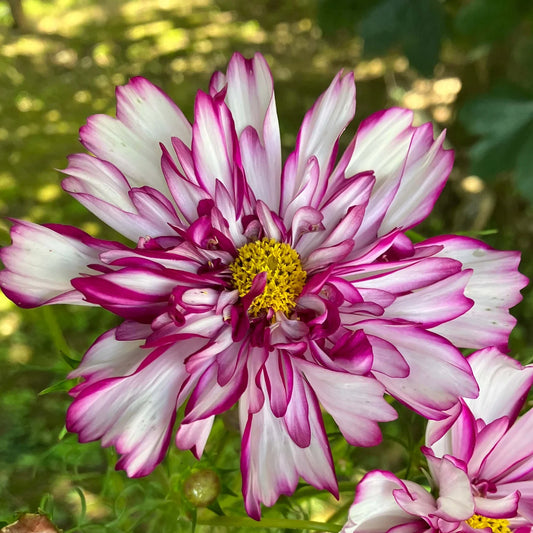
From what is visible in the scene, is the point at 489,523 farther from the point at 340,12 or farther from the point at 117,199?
the point at 340,12

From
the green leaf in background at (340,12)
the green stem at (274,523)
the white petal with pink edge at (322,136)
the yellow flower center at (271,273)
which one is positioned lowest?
the green stem at (274,523)

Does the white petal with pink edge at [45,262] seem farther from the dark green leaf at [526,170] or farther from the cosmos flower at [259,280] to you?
the dark green leaf at [526,170]

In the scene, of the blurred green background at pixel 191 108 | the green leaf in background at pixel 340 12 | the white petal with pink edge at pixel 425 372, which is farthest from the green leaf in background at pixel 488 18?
the white petal with pink edge at pixel 425 372

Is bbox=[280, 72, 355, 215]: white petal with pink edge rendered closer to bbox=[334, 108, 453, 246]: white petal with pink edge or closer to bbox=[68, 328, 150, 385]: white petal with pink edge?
bbox=[334, 108, 453, 246]: white petal with pink edge

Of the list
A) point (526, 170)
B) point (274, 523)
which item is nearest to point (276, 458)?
point (274, 523)

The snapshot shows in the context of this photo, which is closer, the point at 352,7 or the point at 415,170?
the point at 415,170

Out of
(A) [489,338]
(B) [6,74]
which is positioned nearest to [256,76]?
(A) [489,338]

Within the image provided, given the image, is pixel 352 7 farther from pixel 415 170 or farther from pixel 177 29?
pixel 177 29
